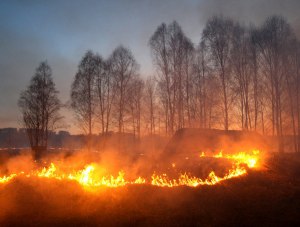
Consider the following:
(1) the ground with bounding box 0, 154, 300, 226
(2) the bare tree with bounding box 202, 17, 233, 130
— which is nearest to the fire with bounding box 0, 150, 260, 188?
(1) the ground with bounding box 0, 154, 300, 226

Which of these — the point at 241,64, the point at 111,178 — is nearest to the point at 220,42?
the point at 241,64

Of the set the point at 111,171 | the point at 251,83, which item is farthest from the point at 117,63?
the point at 111,171

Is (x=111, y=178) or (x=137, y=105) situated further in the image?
(x=137, y=105)

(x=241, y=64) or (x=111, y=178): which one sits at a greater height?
(x=241, y=64)

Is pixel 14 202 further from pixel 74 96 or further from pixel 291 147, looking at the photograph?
pixel 291 147

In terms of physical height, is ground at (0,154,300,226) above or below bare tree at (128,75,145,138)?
below

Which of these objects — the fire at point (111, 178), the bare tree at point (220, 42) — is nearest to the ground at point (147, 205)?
the fire at point (111, 178)

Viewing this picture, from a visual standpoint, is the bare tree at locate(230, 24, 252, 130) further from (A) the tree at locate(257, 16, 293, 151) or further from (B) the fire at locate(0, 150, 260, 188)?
(B) the fire at locate(0, 150, 260, 188)

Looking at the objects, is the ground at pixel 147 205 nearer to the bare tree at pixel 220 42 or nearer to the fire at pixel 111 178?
the fire at pixel 111 178

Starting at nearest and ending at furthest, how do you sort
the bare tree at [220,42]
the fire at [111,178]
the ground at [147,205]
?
the ground at [147,205] < the fire at [111,178] < the bare tree at [220,42]

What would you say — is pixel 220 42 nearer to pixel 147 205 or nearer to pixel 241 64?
pixel 241 64

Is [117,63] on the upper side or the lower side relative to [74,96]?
upper

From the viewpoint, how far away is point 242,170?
13305 mm

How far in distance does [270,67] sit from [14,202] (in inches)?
989
